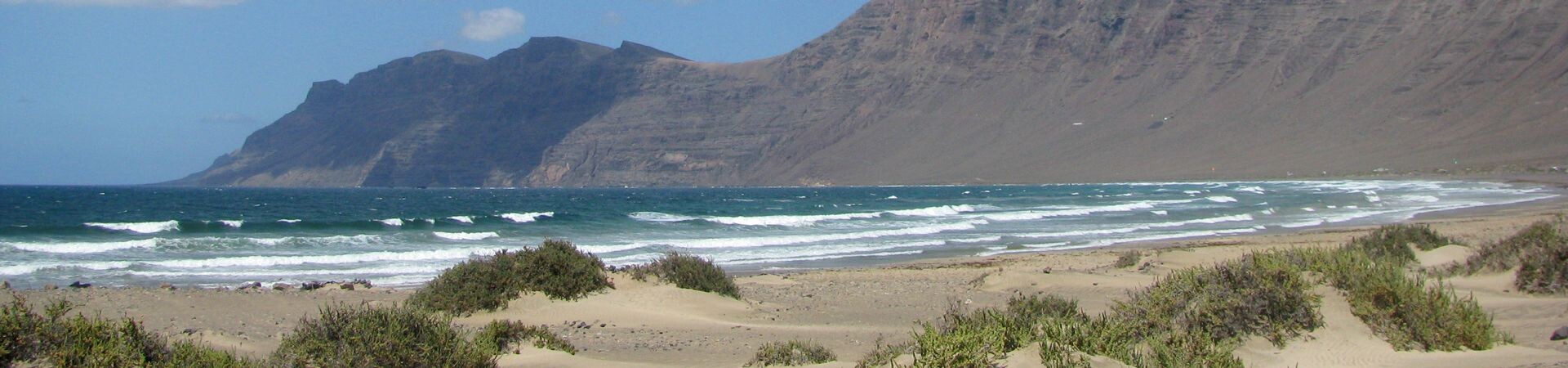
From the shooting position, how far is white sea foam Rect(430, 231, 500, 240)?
31125 millimetres

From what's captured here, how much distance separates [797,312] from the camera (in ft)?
42.4

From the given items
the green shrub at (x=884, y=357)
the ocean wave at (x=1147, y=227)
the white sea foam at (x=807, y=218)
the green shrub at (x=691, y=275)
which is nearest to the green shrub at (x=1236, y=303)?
the green shrub at (x=884, y=357)

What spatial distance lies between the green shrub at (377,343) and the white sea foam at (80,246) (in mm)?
22559

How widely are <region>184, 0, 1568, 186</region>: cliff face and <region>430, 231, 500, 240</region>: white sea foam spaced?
8710 cm

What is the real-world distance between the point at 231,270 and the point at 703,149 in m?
156

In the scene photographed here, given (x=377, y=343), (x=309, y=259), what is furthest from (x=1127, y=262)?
(x=309, y=259)

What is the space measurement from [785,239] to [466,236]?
8.85 m

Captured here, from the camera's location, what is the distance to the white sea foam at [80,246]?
26234 mm

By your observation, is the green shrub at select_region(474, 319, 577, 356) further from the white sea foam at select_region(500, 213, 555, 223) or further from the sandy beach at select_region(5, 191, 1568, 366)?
the white sea foam at select_region(500, 213, 555, 223)

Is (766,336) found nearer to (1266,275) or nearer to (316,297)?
(1266,275)

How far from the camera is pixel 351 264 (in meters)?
23.1

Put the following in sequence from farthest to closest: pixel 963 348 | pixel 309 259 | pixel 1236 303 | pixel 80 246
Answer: pixel 80 246, pixel 309 259, pixel 1236 303, pixel 963 348

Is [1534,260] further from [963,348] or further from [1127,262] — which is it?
[963,348]

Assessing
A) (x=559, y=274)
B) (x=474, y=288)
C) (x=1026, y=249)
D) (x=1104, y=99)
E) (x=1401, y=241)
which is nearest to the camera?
(x=474, y=288)
